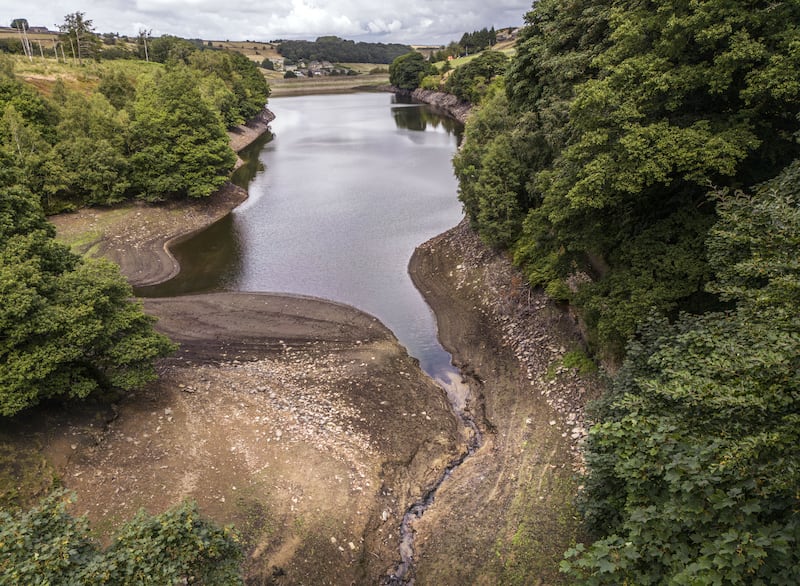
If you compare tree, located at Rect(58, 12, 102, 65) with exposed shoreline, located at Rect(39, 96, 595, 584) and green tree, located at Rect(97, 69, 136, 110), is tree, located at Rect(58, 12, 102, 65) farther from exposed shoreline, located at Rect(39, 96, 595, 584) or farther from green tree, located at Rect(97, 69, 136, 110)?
exposed shoreline, located at Rect(39, 96, 595, 584)

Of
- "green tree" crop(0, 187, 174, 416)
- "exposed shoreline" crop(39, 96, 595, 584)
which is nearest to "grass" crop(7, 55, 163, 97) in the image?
"exposed shoreline" crop(39, 96, 595, 584)

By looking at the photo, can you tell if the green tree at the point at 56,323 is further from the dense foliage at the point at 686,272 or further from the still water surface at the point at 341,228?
the dense foliage at the point at 686,272

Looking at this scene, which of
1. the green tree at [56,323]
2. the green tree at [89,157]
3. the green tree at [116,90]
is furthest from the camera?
the green tree at [116,90]

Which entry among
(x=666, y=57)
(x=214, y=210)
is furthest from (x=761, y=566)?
(x=214, y=210)

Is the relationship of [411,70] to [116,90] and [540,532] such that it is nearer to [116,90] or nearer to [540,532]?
[116,90]

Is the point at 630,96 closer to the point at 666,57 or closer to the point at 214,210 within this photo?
the point at 666,57

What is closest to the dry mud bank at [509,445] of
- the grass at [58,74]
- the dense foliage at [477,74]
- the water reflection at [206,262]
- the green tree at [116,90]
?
the water reflection at [206,262]
